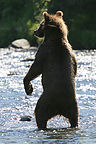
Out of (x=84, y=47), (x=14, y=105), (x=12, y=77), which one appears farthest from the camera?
(x=84, y=47)

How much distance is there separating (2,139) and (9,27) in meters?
42.6

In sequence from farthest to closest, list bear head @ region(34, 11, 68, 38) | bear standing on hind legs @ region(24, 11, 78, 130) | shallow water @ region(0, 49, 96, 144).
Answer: bear head @ region(34, 11, 68, 38), bear standing on hind legs @ region(24, 11, 78, 130), shallow water @ region(0, 49, 96, 144)

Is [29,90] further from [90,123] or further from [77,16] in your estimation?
[77,16]

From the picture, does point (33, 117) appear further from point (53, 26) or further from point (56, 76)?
point (53, 26)

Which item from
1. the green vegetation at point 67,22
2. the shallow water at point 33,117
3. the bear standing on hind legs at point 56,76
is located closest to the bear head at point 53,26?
the bear standing on hind legs at point 56,76

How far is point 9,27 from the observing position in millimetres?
50812

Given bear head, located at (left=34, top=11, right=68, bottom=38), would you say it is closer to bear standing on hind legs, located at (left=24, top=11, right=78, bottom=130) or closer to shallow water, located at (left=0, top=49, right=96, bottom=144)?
bear standing on hind legs, located at (left=24, top=11, right=78, bottom=130)

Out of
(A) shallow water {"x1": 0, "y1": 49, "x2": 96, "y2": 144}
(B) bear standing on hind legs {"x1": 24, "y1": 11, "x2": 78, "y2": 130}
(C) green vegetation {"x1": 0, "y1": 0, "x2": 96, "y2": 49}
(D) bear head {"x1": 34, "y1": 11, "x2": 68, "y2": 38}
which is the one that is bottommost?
(C) green vegetation {"x1": 0, "y1": 0, "x2": 96, "y2": 49}

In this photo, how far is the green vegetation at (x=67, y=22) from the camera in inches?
Result: 1565

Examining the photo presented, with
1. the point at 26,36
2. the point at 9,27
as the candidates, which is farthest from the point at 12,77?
the point at 9,27

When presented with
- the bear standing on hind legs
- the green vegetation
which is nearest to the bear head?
the bear standing on hind legs

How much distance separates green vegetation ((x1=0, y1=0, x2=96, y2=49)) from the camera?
39.8 metres

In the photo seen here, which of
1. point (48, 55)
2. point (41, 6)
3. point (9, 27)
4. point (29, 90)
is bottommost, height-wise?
point (9, 27)

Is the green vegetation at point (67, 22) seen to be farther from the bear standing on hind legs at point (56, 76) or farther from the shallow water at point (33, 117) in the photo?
the bear standing on hind legs at point (56, 76)
